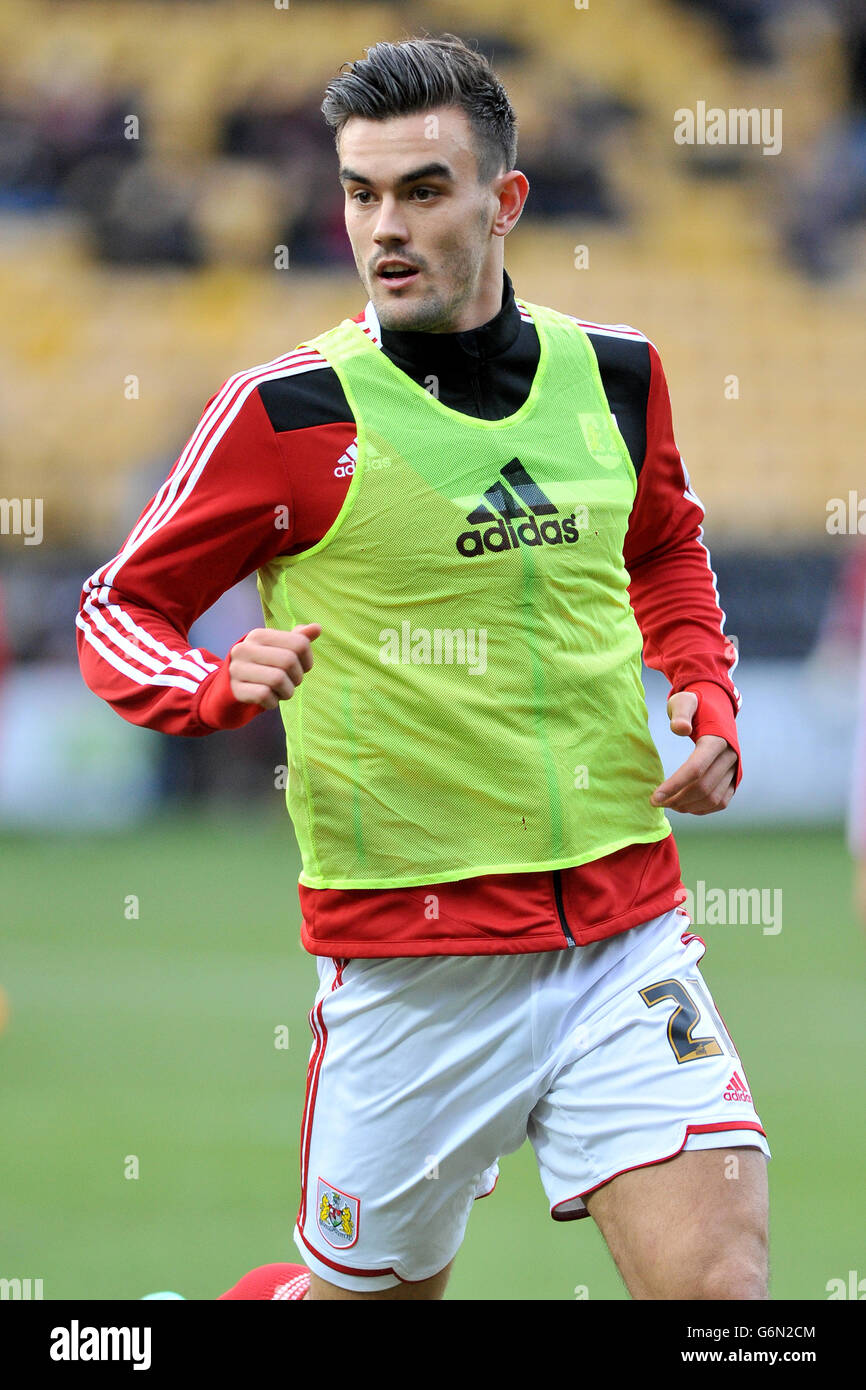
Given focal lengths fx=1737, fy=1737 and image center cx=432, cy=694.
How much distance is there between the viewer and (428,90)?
2.75 metres

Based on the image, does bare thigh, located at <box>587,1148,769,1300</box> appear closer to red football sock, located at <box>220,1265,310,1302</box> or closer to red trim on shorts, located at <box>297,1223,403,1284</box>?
red trim on shorts, located at <box>297,1223,403,1284</box>

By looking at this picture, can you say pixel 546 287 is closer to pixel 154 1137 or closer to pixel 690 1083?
pixel 154 1137

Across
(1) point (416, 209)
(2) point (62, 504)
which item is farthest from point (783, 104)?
(1) point (416, 209)

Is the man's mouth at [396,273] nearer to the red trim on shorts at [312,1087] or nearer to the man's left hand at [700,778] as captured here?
the man's left hand at [700,778]

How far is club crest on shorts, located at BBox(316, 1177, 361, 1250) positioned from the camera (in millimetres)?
2752

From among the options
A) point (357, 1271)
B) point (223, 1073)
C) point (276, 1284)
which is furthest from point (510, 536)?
point (223, 1073)

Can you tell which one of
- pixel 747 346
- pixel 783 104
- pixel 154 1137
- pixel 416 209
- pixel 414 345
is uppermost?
pixel 783 104

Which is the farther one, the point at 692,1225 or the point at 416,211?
the point at 416,211

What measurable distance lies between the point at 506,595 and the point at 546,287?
12.4 meters

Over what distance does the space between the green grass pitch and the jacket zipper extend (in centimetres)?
177

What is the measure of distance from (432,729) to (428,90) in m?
1.01

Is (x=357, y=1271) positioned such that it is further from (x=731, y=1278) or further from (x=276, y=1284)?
(x=731, y=1278)

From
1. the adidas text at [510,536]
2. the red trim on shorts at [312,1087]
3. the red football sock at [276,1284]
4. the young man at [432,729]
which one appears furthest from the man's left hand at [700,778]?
the red football sock at [276,1284]
